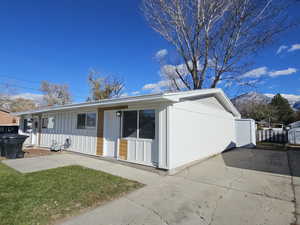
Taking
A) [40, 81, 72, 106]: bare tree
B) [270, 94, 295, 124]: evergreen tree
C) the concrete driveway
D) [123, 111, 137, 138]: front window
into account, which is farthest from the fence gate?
[40, 81, 72, 106]: bare tree

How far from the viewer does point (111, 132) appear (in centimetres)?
731

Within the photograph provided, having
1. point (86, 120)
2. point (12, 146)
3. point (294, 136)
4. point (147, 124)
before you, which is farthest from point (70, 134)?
point (294, 136)

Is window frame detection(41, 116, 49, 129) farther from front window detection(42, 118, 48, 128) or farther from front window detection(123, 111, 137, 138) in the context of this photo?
front window detection(123, 111, 137, 138)

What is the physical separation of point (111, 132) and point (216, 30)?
442 inches

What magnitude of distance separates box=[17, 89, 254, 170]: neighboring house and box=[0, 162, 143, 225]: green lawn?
1.60m

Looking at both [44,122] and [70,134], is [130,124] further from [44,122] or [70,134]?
[44,122]

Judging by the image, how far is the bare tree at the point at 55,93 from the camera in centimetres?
3005

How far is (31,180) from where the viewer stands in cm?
448

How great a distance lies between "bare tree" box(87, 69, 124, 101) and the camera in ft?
76.7

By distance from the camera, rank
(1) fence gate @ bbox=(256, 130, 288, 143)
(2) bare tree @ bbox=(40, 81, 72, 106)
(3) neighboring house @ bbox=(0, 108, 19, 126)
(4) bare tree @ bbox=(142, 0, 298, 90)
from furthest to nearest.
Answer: (2) bare tree @ bbox=(40, 81, 72, 106) < (3) neighboring house @ bbox=(0, 108, 19, 126) < (1) fence gate @ bbox=(256, 130, 288, 143) < (4) bare tree @ bbox=(142, 0, 298, 90)

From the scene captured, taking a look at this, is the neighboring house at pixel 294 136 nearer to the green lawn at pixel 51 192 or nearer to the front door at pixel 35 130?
the green lawn at pixel 51 192

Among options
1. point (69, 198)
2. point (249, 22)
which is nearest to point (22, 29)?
point (69, 198)

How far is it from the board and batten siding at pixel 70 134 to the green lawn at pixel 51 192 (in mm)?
2845

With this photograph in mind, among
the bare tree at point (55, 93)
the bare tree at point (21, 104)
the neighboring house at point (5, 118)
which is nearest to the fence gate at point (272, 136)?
the bare tree at point (55, 93)
